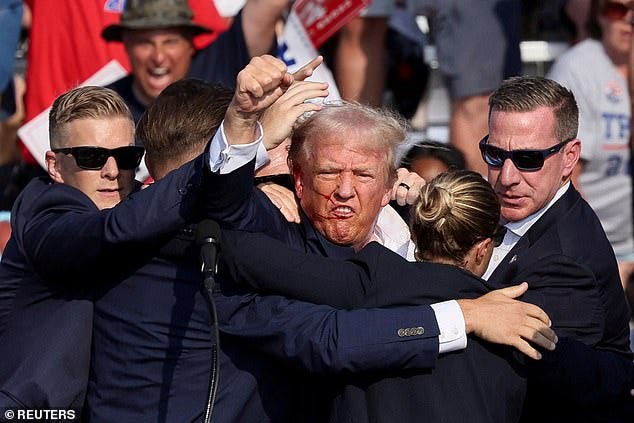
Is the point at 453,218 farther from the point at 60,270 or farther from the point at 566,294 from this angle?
the point at 60,270

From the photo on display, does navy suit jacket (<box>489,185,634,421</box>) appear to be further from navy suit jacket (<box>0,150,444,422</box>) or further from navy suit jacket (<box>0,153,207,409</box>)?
navy suit jacket (<box>0,153,207,409</box>)

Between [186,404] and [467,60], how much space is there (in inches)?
168

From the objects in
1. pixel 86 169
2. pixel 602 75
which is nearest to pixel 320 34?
pixel 602 75

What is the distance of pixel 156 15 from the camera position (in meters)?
7.60

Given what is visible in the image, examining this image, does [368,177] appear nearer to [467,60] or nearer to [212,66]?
[212,66]

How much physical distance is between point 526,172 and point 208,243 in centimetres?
156

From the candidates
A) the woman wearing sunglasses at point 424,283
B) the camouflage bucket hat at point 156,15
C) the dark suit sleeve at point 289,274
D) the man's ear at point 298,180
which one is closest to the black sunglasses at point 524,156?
the woman wearing sunglasses at point 424,283

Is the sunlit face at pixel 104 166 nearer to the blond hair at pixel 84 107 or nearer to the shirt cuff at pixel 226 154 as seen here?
the blond hair at pixel 84 107

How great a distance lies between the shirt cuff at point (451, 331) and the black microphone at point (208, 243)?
657 millimetres

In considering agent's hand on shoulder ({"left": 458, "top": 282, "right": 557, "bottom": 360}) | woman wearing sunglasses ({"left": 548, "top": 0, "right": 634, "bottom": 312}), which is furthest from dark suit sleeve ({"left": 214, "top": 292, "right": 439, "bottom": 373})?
woman wearing sunglasses ({"left": 548, "top": 0, "right": 634, "bottom": 312})

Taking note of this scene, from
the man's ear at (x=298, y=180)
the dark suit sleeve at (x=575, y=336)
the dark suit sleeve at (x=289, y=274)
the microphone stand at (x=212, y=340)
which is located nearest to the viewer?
the microphone stand at (x=212, y=340)

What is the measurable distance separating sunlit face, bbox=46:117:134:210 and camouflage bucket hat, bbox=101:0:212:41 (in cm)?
251

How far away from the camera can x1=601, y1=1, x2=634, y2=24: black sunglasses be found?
8.22 m

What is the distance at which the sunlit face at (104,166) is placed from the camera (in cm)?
510
